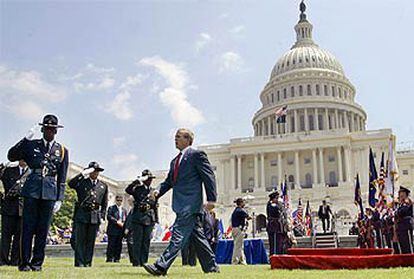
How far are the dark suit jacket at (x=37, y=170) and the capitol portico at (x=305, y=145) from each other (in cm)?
4912

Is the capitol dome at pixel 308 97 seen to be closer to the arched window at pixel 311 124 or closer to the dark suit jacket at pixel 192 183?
the arched window at pixel 311 124

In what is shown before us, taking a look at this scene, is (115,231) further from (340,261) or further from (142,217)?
(340,261)

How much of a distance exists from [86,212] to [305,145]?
7249 cm

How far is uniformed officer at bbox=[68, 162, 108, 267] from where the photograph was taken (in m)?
11.4

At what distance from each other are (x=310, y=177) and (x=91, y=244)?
7373cm

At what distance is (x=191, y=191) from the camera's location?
809cm

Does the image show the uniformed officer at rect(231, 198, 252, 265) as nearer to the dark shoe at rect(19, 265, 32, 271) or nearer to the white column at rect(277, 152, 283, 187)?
the dark shoe at rect(19, 265, 32, 271)

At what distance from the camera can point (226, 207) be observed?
2913 inches

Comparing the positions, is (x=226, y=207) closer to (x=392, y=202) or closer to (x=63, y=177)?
(x=392, y=202)

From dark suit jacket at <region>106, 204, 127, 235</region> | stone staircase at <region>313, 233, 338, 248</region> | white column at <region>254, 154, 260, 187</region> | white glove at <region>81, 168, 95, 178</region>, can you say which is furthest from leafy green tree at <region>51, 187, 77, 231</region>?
white glove at <region>81, 168, 95, 178</region>

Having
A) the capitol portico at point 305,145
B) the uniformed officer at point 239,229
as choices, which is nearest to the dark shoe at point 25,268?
the uniformed officer at point 239,229

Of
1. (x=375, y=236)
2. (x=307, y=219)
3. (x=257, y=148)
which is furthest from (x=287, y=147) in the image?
(x=375, y=236)

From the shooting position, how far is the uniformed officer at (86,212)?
1141cm

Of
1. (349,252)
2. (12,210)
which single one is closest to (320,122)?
(349,252)
